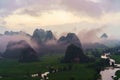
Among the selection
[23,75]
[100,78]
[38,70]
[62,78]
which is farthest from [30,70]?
[100,78]

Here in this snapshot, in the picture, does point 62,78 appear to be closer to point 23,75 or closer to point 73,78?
point 73,78

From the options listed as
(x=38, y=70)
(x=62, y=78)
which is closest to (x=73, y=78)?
(x=62, y=78)

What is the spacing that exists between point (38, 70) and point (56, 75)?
81.8 feet

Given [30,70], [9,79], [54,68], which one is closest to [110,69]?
[54,68]

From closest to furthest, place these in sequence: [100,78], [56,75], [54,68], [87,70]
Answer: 1. [100,78]
2. [56,75]
3. [87,70]
4. [54,68]

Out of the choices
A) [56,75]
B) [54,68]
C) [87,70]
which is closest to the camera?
[56,75]

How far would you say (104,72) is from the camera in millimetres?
182875

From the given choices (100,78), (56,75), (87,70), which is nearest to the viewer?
(100,78)

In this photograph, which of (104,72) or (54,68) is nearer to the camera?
(104,72)

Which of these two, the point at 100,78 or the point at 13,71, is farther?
the point at 13,71

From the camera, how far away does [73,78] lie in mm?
159375

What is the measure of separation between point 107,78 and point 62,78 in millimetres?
19535

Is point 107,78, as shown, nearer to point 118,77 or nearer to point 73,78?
point 118,77

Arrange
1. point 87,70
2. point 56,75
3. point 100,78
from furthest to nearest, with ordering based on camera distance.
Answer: point 87,70 < point 56,75 < point 100,78
